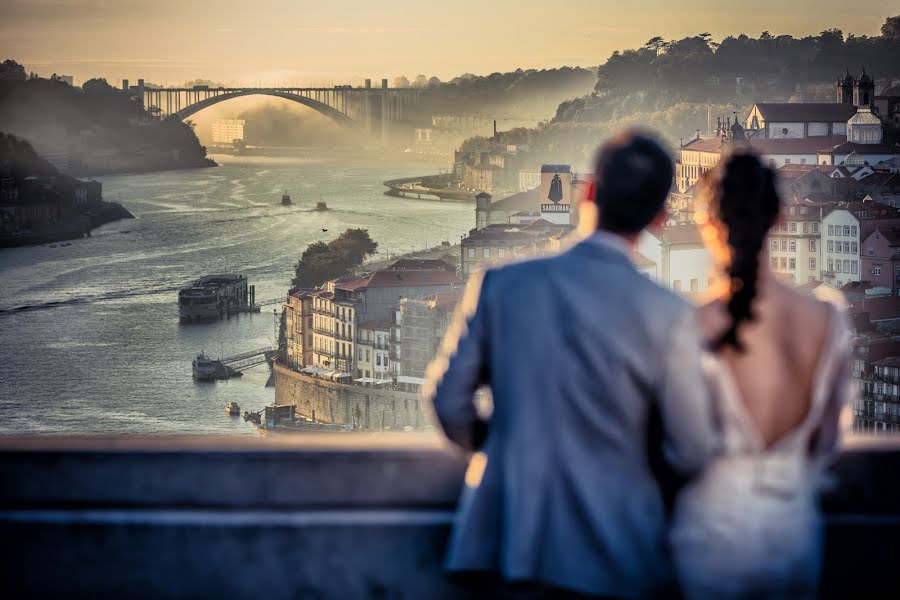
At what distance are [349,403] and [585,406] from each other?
32.5 ft

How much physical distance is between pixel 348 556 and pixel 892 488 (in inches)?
9.9

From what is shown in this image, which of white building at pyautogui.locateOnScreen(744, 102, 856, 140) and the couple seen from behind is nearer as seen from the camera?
the couple seen from behind

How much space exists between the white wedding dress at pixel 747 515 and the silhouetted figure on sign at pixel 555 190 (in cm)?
1510

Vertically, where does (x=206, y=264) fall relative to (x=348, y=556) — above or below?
below

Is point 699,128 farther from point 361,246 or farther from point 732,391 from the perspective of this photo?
point 732,391

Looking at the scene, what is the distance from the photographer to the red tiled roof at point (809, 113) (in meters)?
19.2

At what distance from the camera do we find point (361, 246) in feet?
52.4

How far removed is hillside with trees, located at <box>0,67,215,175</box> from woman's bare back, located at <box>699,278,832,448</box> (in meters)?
32.1

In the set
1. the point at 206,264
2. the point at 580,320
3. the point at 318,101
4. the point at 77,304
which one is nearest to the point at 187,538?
the point at 580,320

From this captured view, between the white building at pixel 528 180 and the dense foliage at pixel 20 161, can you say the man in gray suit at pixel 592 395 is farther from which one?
the dense foliage at pixel 20 161

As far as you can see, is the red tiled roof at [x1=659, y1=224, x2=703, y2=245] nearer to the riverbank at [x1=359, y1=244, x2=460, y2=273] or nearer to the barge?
the riverbank at [x1=359, y1=244, x2=460, y2=273]

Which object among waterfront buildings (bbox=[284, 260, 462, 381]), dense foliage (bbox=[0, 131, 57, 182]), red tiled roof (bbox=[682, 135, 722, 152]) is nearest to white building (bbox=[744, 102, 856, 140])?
red tiled roof (bbox=[682, 135, 722, 152])

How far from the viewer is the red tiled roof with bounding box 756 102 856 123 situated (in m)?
19.2

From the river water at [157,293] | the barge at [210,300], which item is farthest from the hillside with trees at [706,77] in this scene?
the barge at [210,300]
